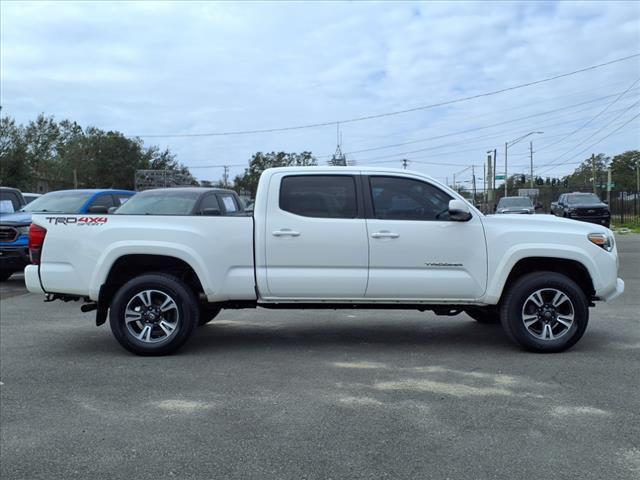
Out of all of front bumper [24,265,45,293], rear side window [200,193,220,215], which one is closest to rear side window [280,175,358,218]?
front bumper [24,265,45,293]

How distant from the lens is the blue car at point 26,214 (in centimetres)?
1168

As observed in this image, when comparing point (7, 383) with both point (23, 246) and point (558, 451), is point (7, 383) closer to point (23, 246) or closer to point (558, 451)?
point (558, 451)

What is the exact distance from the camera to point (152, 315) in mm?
6449

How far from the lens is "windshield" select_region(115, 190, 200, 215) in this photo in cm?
929

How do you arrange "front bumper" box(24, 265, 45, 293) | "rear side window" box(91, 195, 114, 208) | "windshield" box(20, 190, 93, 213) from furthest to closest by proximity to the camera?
"rear side window" box(91, 195, 114, 208) < "windshield" box(20, 190, 93, 213) < "front bumper" box(24, 265, 45, 293)

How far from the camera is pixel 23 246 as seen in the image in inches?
462

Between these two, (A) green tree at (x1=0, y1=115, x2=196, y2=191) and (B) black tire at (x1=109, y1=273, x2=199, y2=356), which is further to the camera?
(A) green tree at (x1=0, y1=115, x2=196, y2=191)

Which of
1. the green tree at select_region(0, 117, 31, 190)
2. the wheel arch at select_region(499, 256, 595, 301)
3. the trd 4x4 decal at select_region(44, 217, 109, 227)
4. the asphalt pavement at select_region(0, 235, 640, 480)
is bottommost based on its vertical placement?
the asphalt pavement at select_region(0, 235, 640, 480)

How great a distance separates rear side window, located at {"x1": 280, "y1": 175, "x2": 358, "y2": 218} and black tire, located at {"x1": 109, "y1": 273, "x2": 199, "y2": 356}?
1.42 m

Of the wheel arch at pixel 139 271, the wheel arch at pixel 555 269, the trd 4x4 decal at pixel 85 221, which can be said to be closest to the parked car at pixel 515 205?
the wheel arch at pixel 555 269

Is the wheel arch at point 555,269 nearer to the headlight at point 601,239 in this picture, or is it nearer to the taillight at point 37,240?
the headlight at point 601,239

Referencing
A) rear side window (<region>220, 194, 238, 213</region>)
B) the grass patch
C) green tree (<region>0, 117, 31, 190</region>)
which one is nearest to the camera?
rear side window (<region>220, 194, 238, 213</region>)

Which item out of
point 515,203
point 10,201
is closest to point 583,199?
point 515,203

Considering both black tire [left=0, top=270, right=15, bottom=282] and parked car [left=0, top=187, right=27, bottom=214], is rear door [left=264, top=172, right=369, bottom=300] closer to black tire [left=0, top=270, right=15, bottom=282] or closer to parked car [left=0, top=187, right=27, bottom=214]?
black tire [left=0, top=270, right=15, bottom=282]
